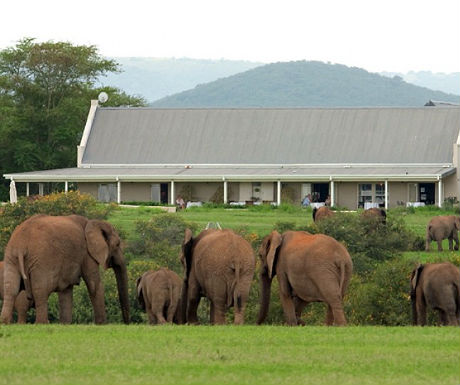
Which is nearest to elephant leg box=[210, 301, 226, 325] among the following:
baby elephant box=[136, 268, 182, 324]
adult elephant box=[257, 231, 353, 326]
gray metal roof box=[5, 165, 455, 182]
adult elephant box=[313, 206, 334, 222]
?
adult elephant box=[257, 231, 353, 326]

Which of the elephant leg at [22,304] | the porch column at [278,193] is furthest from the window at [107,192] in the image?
the elephant leg at [22,304]

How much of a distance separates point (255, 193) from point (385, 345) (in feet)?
193

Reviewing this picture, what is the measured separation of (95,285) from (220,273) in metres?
2.17

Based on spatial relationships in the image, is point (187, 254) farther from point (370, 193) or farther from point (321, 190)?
point (321, 190)

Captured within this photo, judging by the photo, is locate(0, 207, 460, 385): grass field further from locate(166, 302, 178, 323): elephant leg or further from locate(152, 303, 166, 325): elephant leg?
locate(166, 302, 178, 323): elephant leg

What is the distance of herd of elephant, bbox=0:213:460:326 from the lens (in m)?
23.4

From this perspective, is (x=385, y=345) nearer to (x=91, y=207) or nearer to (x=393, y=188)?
(x=91, y=207)

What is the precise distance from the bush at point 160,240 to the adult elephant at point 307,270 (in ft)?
44.1

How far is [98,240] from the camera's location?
24.2 m

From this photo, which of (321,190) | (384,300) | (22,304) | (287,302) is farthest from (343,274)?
(321,190)

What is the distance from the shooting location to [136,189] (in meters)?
79.4

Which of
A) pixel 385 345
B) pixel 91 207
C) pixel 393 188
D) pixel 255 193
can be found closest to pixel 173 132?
pixel 255 193

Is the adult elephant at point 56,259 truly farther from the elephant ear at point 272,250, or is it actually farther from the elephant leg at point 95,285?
the elephant ear at point 272,250

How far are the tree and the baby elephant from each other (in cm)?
6238
